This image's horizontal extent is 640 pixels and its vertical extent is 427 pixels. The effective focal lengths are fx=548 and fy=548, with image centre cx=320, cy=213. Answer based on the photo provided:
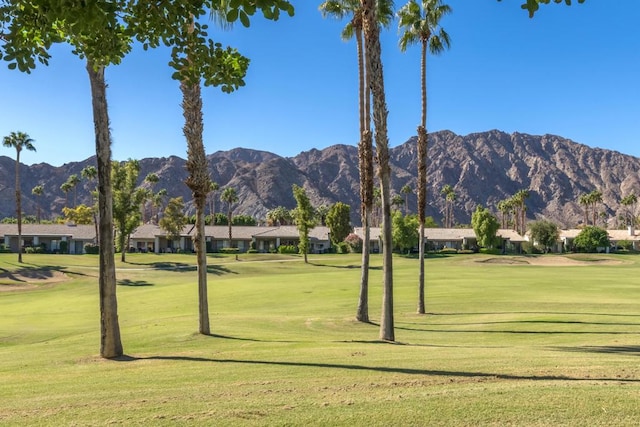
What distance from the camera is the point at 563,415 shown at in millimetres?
6809

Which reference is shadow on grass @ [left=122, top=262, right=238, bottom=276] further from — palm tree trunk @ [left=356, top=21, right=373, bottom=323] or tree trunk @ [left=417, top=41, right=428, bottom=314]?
palm tree trunk @ [left=356, top=21, right=373, bottom=323]

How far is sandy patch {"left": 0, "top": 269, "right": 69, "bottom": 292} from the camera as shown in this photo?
52.6m

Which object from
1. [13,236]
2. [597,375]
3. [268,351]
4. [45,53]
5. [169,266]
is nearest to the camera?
[45,53]

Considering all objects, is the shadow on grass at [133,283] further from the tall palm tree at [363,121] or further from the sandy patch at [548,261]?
the sandy patch at [548,261]

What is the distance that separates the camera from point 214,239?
112625 millimetres

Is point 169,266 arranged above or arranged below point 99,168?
→ below

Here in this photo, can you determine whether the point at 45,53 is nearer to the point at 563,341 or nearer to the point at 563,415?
the point at 563,415

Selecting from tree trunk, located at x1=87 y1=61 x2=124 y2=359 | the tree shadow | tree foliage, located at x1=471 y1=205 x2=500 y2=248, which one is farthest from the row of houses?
tree trunk, located at x1=87 y1=61 x2=124 y2=359

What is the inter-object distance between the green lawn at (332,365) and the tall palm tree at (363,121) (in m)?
2.08

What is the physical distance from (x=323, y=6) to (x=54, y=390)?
22.9 metres

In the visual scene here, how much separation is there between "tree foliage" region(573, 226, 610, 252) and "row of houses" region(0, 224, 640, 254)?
30.3 feet

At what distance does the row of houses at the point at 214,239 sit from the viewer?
339ft

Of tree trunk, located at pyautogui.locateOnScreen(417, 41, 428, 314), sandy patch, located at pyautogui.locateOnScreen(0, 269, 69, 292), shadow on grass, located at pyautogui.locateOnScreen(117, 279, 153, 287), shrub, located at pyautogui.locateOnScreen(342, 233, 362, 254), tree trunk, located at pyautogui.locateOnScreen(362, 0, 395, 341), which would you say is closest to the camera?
tree trunk, located at pyautogui.locateOnScreen(362, 0, 395, 341)

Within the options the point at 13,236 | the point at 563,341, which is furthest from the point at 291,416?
the point at 13,236
